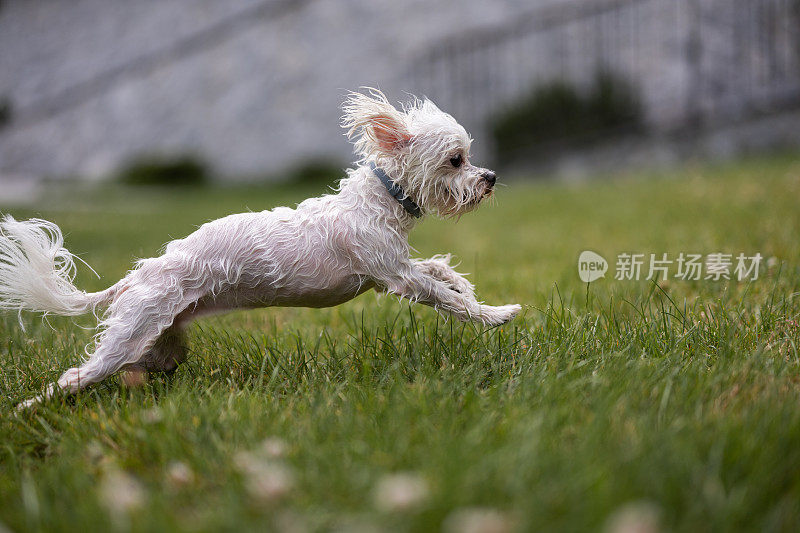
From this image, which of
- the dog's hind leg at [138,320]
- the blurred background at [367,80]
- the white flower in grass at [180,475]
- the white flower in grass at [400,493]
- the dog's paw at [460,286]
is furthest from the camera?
the blurred background at [367,80]

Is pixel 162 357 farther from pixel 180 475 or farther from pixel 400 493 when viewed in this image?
pixel 400 493

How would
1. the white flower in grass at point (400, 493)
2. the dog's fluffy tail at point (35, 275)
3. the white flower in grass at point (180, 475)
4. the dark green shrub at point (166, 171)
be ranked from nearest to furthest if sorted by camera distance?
1. the white flower in grass at point (400, 493)
2. the white flower in grass at point (180, 475)
3. the dog's fluffy tail at point (35, 275)
4. the dark green shrub at point (166, 171)

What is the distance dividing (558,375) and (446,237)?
15.6 feet

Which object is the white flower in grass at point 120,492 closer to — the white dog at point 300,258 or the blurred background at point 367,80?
the white dog at point 300,258

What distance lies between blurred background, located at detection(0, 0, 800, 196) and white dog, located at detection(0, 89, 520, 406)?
870cm

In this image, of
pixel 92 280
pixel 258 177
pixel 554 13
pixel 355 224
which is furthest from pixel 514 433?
pixel 258 177

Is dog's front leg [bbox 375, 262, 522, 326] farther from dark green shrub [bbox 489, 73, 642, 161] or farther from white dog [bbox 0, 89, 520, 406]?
dark green shrub [bbox 489, 73, 642, 161]

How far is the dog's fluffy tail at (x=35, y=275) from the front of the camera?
8.32 ft

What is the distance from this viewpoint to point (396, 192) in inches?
102

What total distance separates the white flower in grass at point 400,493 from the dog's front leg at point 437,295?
3.17 ft

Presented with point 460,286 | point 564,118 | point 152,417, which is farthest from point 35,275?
point 564,118

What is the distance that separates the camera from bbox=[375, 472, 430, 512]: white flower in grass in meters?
1.37
